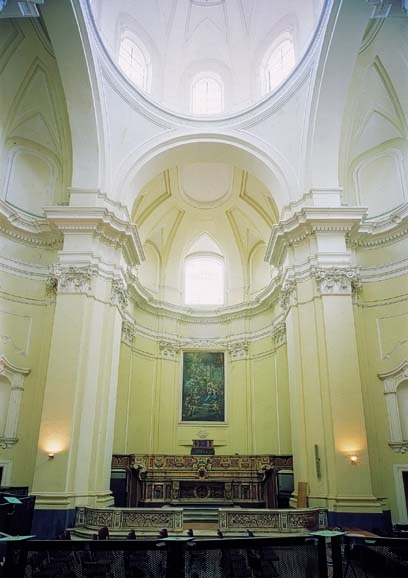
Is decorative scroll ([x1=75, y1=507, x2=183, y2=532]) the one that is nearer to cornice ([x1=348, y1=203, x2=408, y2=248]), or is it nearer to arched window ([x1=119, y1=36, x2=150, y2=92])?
cornice ([x1=348, y1=203, x2=408, y2=248])

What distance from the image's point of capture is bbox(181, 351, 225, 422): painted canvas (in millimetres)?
20016

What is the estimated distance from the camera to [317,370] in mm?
12969

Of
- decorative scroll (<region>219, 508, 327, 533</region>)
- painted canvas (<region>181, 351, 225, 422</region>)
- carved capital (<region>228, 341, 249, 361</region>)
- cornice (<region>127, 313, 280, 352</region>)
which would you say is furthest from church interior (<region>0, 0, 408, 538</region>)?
decorative scroll (<region>219, 508, 327, 533</region>)

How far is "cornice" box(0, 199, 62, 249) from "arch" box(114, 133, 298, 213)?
2.55 m

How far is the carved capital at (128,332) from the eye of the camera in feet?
59.4

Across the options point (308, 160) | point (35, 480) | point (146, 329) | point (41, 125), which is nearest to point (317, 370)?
point (308, 160)

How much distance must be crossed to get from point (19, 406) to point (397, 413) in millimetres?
11051

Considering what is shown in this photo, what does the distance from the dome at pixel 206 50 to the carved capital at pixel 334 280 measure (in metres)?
7.37

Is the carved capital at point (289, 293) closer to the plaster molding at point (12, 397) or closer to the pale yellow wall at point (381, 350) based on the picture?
the pale yellow wall at point (381, 350)

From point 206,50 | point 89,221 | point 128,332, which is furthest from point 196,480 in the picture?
point 206,50

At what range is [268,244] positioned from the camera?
16.1m

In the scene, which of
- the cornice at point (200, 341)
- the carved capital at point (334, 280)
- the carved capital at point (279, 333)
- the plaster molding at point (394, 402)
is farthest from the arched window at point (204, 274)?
the plaster molding at point (394, 402)

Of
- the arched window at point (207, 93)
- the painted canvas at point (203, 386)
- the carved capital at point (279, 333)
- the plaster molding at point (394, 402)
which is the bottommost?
the plaster molding at point (394, 402)

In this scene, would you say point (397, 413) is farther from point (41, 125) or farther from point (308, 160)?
point (41, 125)
